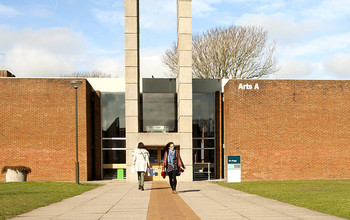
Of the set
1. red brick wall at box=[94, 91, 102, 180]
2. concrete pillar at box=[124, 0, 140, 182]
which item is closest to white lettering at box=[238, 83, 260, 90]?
concrete pillar at box=[124, 0, 140, 182]

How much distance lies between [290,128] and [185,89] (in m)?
7.00

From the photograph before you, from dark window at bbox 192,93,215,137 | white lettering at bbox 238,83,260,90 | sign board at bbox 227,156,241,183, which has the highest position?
white lettering at bbox 238,83,260,90

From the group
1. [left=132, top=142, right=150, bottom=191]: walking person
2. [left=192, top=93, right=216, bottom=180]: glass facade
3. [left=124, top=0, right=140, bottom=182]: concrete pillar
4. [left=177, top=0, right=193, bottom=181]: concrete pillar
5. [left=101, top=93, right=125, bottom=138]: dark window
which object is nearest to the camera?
[left=132, top=142, right=150, bottom=191]: walking person

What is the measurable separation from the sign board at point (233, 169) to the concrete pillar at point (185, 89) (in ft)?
8.23

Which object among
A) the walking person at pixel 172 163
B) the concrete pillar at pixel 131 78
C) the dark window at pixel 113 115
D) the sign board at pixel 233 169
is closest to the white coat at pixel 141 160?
the walking person at pixel 172 163

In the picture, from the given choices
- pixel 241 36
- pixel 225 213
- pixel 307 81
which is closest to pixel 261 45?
pixel 241 36

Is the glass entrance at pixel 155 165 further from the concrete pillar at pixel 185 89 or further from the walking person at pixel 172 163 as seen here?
the walking person at pixel 172 163

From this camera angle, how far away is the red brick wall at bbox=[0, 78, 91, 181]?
88.8 ft

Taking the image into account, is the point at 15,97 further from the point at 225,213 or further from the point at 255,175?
the point at 225,213

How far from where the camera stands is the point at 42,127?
2730 cm

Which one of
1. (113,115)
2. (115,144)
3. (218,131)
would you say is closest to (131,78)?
(113,115)

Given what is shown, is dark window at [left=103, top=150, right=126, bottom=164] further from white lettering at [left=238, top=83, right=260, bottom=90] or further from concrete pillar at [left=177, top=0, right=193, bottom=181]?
white lettering at [left=238, top=83, right=260, bottom=90]

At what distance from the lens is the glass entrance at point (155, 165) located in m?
27.7

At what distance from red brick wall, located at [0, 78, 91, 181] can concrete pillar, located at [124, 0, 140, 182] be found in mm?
2906
